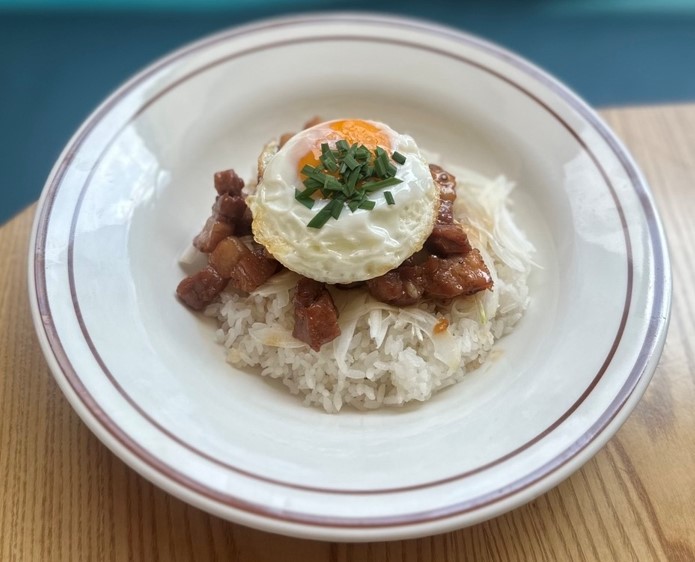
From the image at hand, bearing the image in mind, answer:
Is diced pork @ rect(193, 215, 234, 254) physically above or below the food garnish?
below

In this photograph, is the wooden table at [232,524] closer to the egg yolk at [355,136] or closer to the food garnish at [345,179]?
the food garnish at [345,179]

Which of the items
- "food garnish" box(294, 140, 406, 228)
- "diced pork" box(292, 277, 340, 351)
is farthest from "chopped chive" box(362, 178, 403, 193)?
"diced pork" box(292, 277, 340, 351)

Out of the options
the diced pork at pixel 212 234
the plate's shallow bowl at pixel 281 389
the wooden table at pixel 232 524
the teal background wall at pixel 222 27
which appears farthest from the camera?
the teal background wall at pixel 222 27

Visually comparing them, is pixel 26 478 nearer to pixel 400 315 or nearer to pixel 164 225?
pixel 164 225

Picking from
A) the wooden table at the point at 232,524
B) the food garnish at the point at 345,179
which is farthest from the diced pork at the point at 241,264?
the wooden table at the point at 232,524

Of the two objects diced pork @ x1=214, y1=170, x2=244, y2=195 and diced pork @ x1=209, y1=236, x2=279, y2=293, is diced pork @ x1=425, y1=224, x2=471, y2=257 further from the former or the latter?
diced pork @ x1=214, y1=170, x2=244, y2=195

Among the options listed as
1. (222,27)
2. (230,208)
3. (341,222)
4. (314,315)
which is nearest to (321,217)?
(341,222)

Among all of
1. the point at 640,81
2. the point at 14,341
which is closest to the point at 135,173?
the point at 14,341
